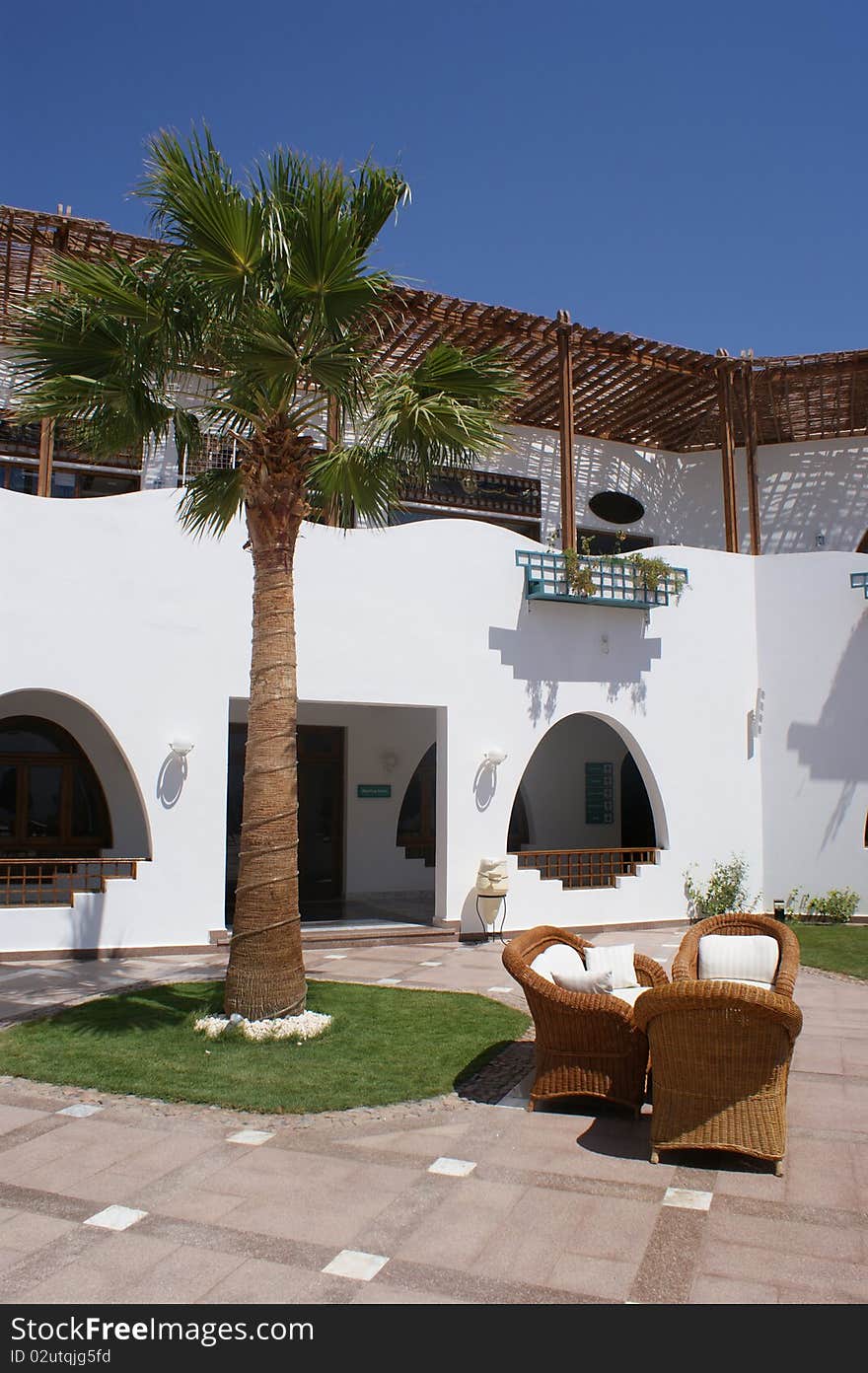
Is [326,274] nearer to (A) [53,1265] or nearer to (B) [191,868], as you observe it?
(A) [53,1265]

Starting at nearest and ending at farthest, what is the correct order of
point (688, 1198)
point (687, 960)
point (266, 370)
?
point (688, 1198)
point (687, 960)
point (266, 370)

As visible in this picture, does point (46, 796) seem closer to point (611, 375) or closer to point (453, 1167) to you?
point (611, 375)

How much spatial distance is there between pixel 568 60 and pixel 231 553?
6.39 metres

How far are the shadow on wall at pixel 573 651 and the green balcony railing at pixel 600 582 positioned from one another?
0.93ft

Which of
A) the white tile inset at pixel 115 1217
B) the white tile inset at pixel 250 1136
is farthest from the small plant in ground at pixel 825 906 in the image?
the white tile inset at pixel 115 1217

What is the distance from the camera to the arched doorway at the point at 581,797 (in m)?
18.6

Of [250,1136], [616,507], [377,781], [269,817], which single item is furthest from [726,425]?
[250,1136]

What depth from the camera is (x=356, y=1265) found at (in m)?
4.18

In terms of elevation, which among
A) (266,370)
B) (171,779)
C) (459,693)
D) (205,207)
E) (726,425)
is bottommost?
(171,779)

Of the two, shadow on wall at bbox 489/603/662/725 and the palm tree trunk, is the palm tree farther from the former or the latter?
shadow on wall at bbox 489/603/662/725

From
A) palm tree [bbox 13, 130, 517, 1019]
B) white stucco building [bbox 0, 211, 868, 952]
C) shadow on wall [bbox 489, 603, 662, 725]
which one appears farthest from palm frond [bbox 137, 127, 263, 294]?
shadow on wall [bbox 489, 603, 662, 725]

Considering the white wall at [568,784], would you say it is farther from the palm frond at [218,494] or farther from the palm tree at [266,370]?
the palm tree at [266,370]

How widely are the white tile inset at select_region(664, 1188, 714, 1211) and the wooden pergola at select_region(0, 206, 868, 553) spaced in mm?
9703

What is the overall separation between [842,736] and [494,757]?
561 centimetres
